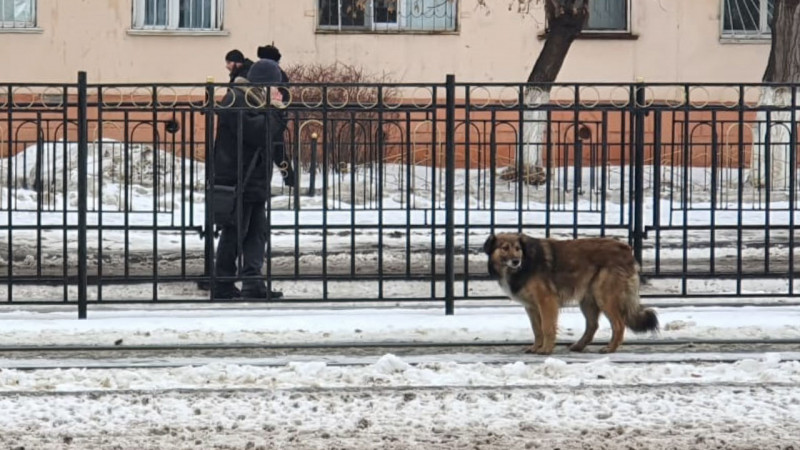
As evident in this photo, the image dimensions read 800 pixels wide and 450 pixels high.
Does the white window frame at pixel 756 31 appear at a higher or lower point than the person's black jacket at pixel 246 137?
higher

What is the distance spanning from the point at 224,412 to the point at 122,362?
213cm

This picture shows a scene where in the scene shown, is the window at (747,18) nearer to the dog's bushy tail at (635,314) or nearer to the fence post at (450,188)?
the fence post at (450,188)

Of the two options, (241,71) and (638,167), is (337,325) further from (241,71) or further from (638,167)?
(241,71)

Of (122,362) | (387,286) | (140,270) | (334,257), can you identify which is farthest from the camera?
(334,257)

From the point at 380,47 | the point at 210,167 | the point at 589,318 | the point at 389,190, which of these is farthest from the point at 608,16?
the point at 589,318

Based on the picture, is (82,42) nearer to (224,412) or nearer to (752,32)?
(752,32)

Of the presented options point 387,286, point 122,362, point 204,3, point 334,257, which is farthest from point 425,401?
point 204,3

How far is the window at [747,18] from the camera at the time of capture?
96.6 ft

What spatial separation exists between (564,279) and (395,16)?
18902 mm

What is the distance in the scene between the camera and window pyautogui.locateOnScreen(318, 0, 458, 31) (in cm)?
2898

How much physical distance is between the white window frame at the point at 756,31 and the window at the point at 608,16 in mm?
1522

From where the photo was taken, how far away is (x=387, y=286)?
15.0m

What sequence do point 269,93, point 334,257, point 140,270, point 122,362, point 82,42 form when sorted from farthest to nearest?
point 82,42
point 334,257
point 140,270
point 269,93
point 122,362

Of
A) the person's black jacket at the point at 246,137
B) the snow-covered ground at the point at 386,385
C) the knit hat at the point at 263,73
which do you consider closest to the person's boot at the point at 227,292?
the snow-covered ground at the point at 386,385
